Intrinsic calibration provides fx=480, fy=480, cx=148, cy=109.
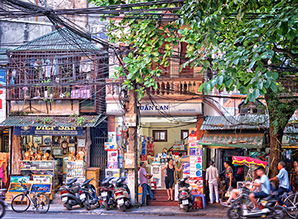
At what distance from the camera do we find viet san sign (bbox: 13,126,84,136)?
20.2m

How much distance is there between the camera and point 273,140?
15.8 metres

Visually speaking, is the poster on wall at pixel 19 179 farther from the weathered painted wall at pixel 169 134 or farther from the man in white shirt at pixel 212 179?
the man in white shirt at pixel 212 179

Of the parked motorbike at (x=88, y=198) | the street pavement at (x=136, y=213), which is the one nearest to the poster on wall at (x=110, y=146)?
the parked motorbike at (x=88, y=198)

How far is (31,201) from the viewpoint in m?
16.8

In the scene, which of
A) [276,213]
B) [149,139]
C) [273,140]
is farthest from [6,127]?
[276,213]

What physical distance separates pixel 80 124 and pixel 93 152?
1743 millimetres

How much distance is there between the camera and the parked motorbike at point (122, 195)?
1658 cm

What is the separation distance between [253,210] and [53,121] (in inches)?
415

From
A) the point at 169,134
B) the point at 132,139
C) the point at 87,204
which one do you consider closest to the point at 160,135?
the point at 169,134

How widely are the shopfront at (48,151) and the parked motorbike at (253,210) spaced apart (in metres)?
8.40

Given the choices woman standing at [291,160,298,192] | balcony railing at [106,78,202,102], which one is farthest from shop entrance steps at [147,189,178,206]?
woman standing at [291,160,298,192]

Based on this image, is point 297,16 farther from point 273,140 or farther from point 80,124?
point 80,124

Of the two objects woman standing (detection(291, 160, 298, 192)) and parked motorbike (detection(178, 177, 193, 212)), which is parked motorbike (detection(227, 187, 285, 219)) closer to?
parked motorbike (detection(178, 177, 193, 212))

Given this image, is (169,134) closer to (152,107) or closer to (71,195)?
(152,107)
